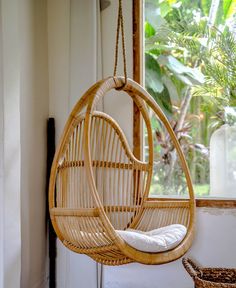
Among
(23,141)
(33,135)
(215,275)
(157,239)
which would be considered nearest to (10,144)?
(23,141)

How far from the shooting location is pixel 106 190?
2.38 metres

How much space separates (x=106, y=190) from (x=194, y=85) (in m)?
0.90

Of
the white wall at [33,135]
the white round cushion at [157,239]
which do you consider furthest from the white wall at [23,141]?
the white round cushion at [157,239]

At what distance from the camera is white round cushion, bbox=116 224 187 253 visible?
1.62m

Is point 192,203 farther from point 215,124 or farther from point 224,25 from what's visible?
point 224,25

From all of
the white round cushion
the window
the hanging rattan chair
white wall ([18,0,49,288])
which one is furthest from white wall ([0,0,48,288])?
the window

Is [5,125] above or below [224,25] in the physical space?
below

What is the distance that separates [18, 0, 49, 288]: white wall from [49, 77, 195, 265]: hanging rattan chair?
186mm

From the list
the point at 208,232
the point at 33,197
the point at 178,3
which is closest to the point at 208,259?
the point at 208,232

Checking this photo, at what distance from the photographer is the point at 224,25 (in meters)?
2.45

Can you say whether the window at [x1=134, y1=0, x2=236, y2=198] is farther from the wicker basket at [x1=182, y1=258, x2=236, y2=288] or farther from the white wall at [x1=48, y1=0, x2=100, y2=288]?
the wicker basket at [x1=182, y1=258, x2=236, y2=288]

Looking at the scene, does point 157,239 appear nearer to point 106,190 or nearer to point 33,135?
point 106,190

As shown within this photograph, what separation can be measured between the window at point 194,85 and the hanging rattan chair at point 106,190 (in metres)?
0.23

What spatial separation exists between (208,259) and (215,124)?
0.86m
